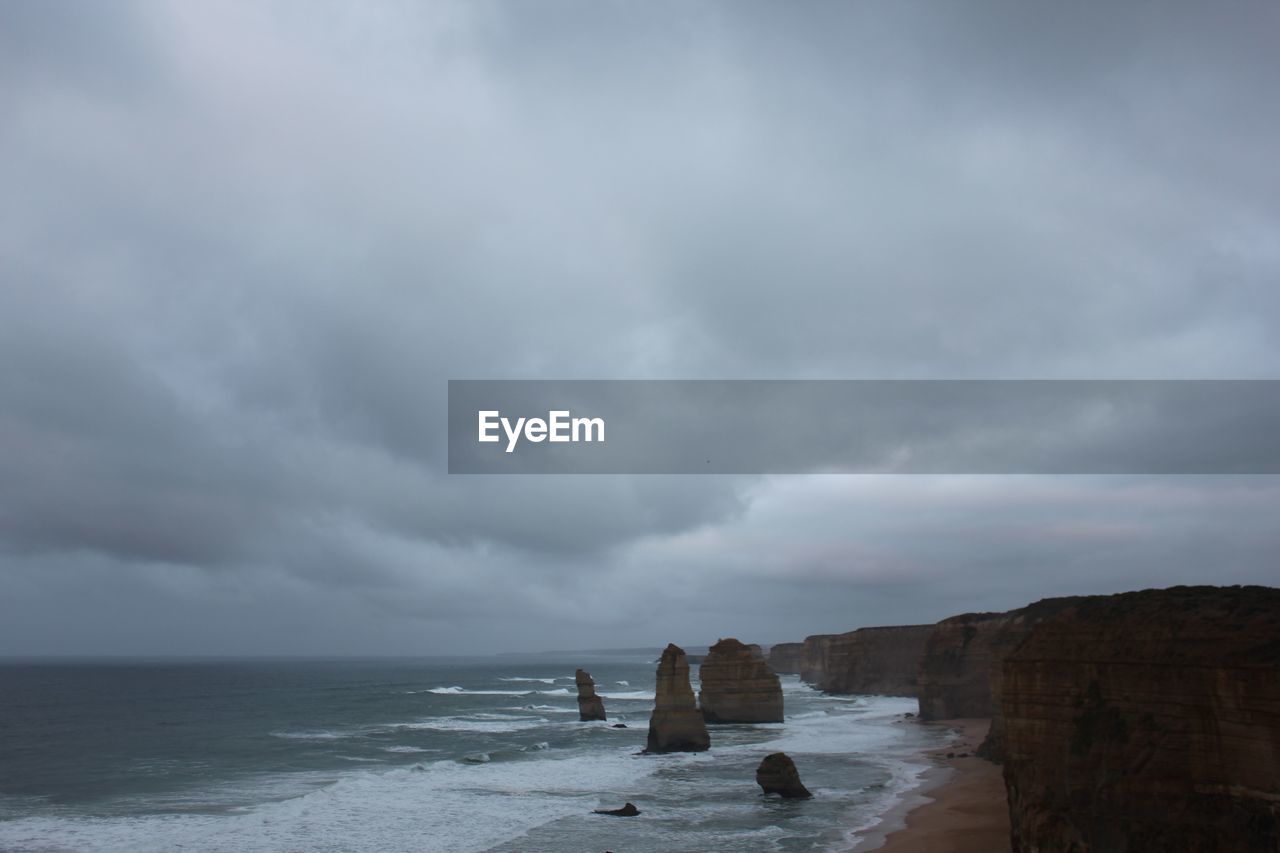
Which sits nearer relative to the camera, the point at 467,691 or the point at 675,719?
the point at 675,719

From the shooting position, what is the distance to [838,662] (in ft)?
409

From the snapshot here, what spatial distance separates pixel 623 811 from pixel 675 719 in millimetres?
19272

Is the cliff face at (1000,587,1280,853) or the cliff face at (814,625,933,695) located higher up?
the cliff face at (1000,587,1280,853)

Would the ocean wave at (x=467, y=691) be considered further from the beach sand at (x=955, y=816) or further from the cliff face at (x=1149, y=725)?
the cliff face at (x=1149, y=725)

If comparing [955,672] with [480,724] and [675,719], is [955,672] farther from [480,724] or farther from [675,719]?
[480,724]

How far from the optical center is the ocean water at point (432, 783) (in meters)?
31.1

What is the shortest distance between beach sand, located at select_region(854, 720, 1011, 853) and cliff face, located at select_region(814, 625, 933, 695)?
72429mm

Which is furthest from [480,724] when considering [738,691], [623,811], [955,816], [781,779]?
[955,816]

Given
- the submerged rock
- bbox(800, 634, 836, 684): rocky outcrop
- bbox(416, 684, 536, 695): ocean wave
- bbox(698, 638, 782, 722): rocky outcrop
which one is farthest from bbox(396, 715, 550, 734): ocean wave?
bbox(800, 634, 836, 684): rocky outcrop

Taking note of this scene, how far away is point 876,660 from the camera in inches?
4705

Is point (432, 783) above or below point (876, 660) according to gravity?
above

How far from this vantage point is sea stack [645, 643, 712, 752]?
51781mm

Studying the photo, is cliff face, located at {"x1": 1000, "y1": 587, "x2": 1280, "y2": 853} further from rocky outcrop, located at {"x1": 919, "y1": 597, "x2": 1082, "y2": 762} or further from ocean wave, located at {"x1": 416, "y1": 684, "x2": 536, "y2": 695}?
ocean wave, located at {"x1": 416, "y1": 684, "x2": 536, "y2": 695}

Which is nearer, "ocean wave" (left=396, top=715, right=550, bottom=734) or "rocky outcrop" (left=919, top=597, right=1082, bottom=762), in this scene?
"rocky outcrop" (left=919, top=597, right=1082, bottom=762)
